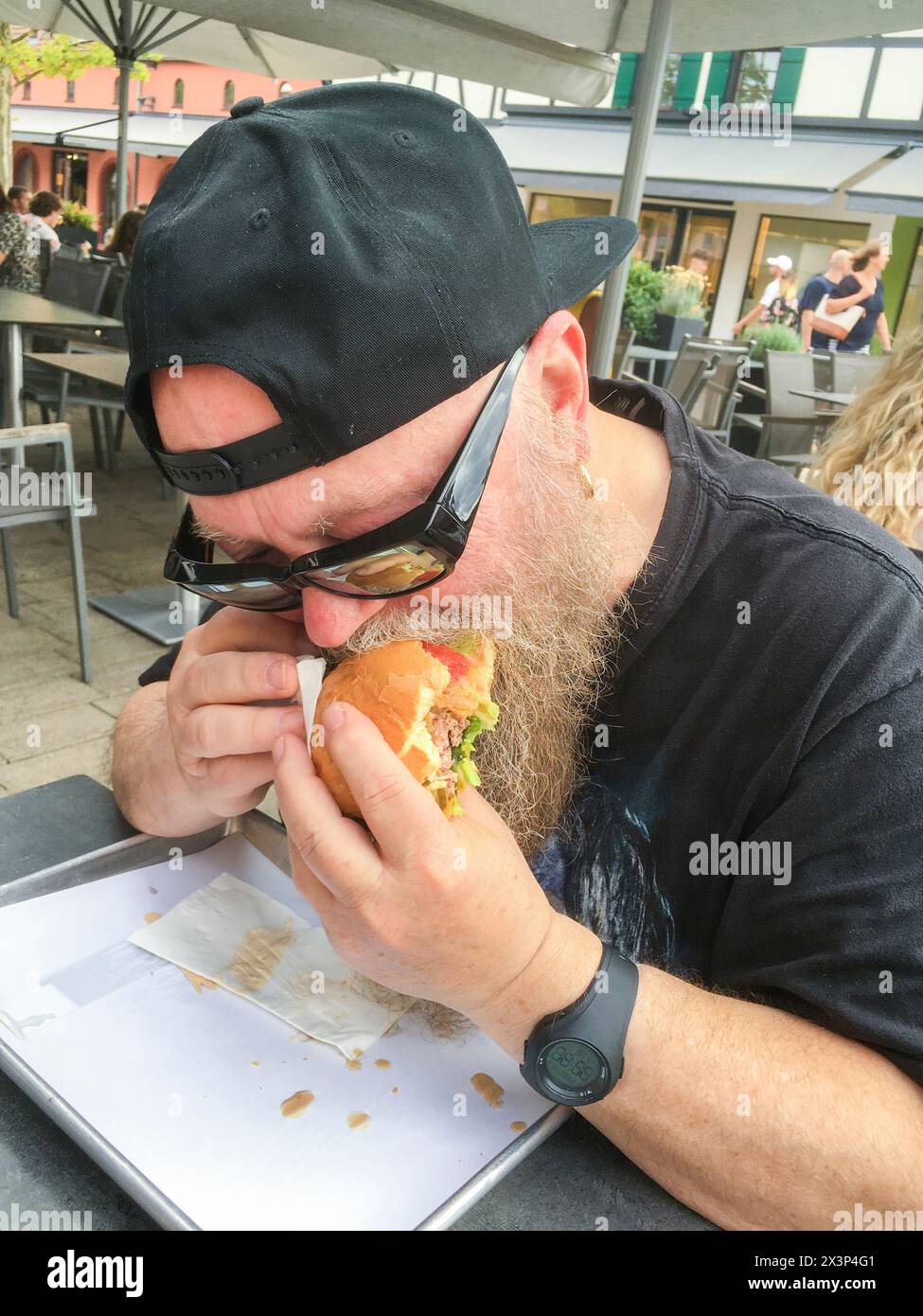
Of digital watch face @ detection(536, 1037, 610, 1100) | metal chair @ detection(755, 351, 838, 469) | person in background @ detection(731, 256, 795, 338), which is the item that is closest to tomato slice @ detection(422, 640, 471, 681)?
digital watch face @ detection(536, 1037, 610, 1100)

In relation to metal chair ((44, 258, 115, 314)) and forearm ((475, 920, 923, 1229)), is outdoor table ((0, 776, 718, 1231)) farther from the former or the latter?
metal chair ((44, 258, 115, 314))

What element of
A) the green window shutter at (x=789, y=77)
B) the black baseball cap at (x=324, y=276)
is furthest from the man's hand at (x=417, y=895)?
the green window shutter at (x=789, y=77)

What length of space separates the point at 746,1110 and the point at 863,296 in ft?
32.0

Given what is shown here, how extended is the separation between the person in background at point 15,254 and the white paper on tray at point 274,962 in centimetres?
817

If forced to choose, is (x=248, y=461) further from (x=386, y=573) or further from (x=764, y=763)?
(x=764, y=763)

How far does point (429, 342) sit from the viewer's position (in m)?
1.18

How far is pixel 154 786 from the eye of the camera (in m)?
1.49

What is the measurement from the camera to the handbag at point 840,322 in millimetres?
9406

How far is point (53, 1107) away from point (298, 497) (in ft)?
2.37

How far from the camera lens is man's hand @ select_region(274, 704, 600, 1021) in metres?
1.04

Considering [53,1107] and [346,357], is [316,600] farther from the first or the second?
[53,1107]

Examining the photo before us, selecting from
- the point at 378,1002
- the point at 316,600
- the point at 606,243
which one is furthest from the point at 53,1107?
the point at 606,243

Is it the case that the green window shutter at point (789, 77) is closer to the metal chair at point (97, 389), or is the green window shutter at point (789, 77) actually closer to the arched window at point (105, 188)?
the metal chair at point (97, 389)

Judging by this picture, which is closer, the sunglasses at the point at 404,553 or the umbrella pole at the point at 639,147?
the sunglasses at the point at 404,553
